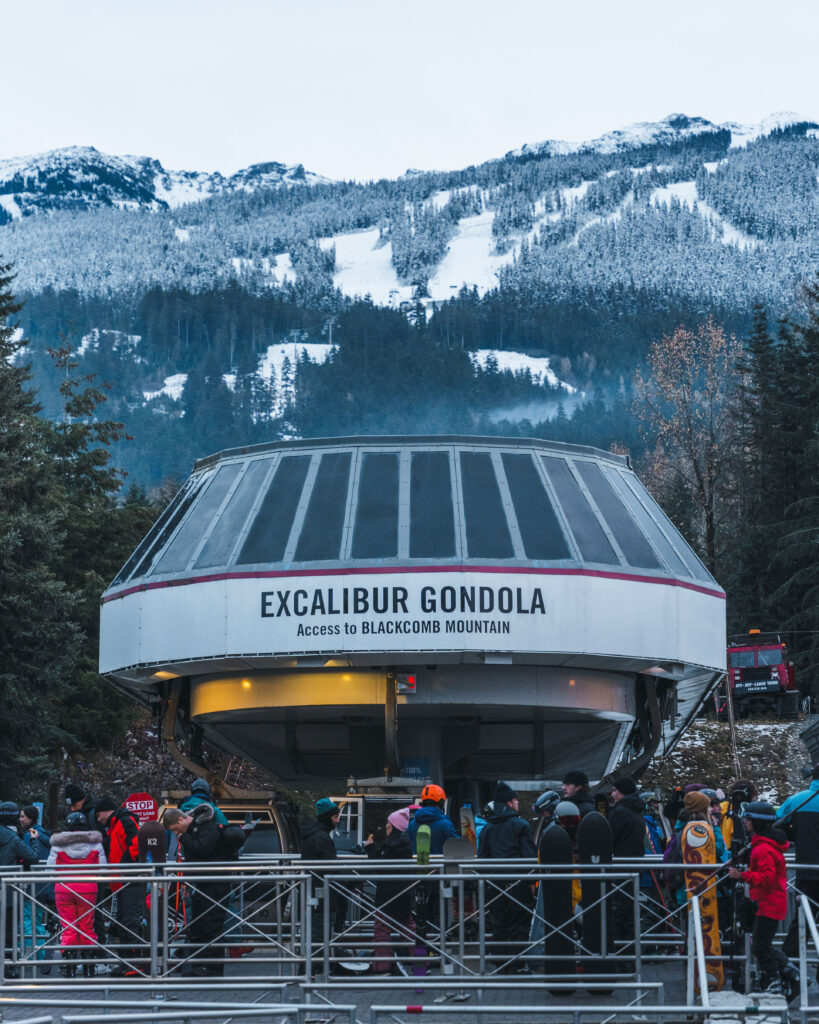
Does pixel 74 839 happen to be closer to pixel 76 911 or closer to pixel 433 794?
pixel 76 911

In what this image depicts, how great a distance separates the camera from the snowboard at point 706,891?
13.6m

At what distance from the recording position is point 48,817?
157 feet

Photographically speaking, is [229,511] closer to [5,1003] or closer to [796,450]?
[5,1003]

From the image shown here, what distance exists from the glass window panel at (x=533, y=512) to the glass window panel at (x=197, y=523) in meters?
4.83

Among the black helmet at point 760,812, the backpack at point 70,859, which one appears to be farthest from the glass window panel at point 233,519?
the black helmet at point 760,812

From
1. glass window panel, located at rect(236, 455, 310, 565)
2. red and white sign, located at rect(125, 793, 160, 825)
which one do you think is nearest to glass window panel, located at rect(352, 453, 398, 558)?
glass window panel, located at rect(236, 455, 310, 565)

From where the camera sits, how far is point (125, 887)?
1477cm

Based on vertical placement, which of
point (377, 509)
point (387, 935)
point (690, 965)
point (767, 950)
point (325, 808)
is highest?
point (377, 509)

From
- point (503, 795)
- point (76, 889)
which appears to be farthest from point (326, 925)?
point (76, 889)

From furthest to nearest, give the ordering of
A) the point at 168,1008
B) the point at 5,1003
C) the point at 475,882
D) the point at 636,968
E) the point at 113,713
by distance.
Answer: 1. the point at 113,713
2. the point at 475,882
3. the point at 636,968
4. the point at 5,1003
5. the point at 168,1008

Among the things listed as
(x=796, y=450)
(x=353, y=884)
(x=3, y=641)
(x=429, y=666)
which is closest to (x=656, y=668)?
(x=429, y=666)

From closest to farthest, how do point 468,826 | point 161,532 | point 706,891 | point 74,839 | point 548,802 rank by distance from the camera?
1. point 706,891
2. point 74,839
3. point 548,802
4. point 468,826
5. point 161,532

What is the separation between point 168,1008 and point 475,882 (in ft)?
14.0

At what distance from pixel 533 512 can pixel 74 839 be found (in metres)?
9.83
